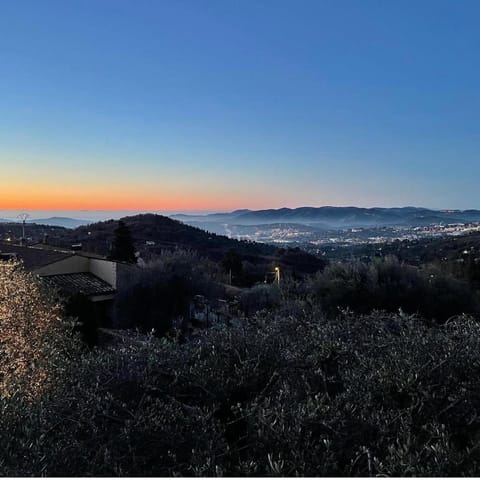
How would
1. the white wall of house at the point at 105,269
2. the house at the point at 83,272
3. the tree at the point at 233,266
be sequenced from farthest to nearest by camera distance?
the tree at the point at 233,266 < the white wall of house at the point at 105,269 < the house at the point at 83,272

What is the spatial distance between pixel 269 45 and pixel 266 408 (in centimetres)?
1572

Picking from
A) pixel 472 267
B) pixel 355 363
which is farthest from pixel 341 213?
pixel 355 363

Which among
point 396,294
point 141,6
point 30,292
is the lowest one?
point 396,294

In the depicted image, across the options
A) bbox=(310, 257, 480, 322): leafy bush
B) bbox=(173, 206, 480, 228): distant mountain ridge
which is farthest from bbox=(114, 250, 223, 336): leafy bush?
bbox=(173, 206, 480, 228): distant mountain ridge

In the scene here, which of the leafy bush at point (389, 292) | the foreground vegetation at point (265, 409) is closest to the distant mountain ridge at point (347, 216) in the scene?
the leafy bush at point (389, 292)

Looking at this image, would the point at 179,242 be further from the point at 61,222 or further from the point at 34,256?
the point at 34,256

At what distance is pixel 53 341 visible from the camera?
826 cm

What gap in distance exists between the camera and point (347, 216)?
379 feet

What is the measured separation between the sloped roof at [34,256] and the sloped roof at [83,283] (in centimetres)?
76

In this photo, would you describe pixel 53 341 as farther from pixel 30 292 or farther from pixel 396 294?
pixel 396 294

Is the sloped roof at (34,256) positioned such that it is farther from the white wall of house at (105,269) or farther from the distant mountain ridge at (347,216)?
the distant mountain ridge at (347,216)

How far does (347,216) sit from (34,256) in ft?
331

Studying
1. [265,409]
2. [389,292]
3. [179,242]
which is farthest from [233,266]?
[265,409]

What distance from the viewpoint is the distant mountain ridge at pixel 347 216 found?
97.9 m
